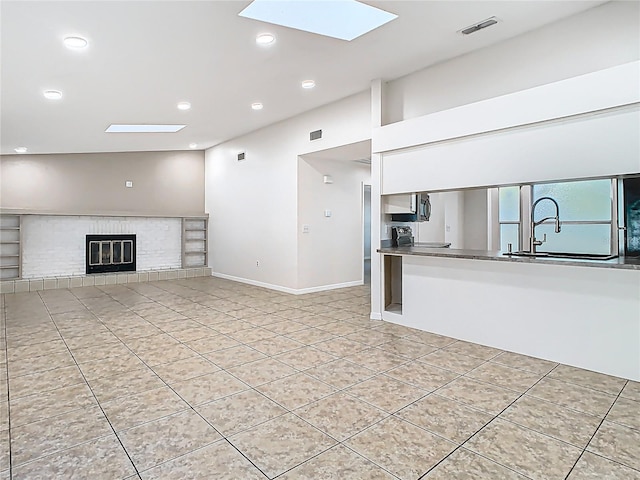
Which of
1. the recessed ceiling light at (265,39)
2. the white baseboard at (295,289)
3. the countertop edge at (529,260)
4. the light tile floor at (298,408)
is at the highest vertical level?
the recessed ceiling light at (265,39)

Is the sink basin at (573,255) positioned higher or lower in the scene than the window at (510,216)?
lower

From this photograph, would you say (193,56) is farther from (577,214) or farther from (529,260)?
(577,214)

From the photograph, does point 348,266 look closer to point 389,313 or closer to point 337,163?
point 337,163

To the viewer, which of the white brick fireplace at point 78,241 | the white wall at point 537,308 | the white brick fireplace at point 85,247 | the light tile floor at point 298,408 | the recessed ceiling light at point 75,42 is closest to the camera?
the light tile floor at point 298,408

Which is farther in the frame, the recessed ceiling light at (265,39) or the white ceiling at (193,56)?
the recessed ceiling light at (265,39)

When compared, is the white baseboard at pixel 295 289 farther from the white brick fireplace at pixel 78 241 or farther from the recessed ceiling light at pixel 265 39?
the recessed ceiling light at pixel 265 39

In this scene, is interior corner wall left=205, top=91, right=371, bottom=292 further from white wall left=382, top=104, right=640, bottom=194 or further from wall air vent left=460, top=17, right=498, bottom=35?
wall air vent left=460, top=17, right=498, bottom=35

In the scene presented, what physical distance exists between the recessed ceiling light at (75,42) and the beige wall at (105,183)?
16.0 ft

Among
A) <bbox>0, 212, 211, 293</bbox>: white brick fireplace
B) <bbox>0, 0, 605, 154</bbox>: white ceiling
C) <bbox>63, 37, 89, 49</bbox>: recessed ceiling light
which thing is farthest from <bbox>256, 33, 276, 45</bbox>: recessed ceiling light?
<bbox>0, 212, 211, 293</bbox>: white brick fireplace

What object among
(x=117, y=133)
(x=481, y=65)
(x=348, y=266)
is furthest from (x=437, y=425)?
(x=117, y=133)

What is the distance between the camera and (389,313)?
14.8ft

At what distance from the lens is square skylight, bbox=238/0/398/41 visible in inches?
121

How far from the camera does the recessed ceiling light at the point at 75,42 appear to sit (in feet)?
A: 10.4

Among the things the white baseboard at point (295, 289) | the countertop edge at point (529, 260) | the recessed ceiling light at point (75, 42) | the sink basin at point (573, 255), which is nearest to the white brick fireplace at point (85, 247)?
the white baseboard at point (295, 289)
